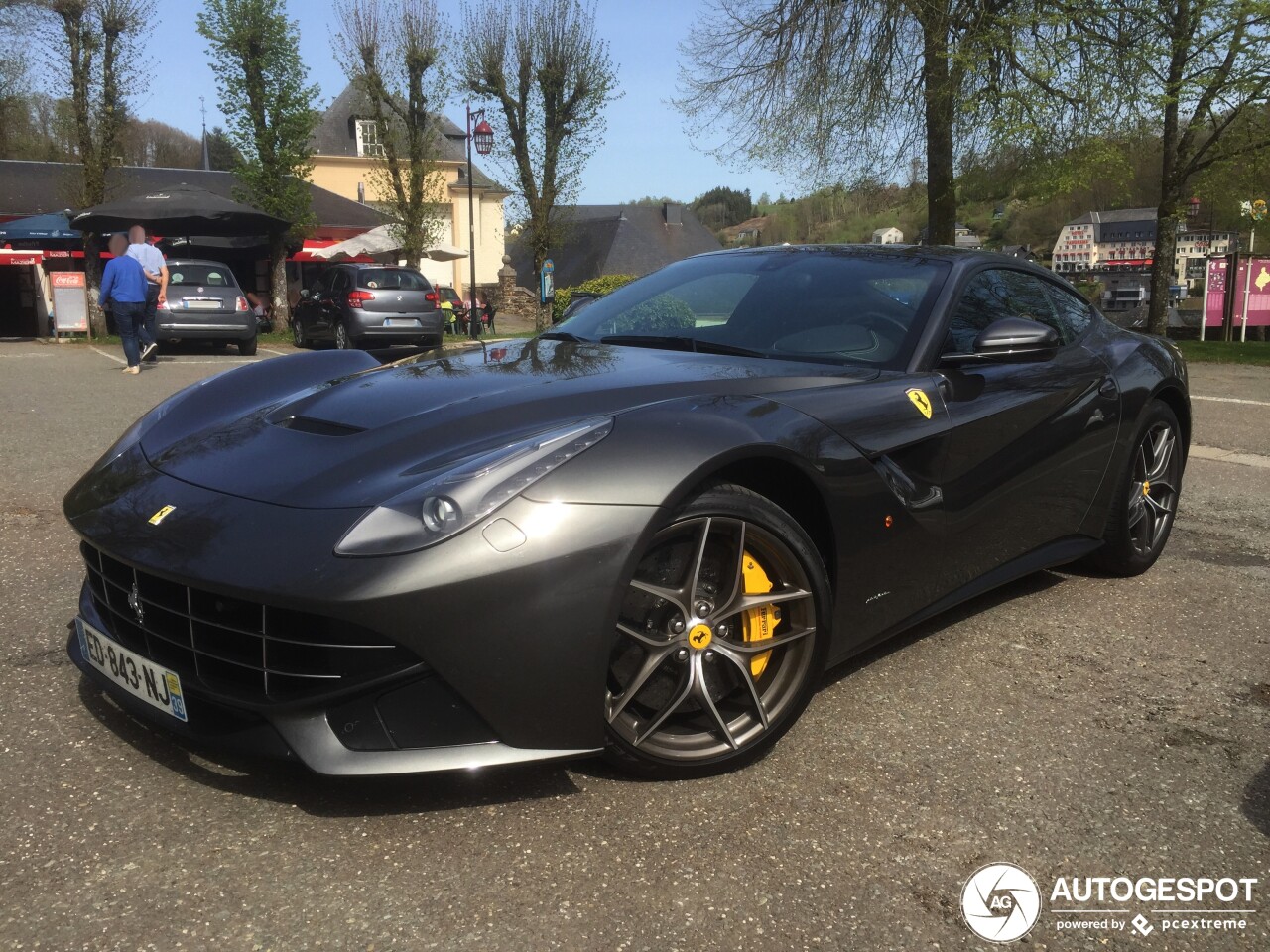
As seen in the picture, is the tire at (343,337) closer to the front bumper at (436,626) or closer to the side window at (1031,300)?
the side window at (1031,300)

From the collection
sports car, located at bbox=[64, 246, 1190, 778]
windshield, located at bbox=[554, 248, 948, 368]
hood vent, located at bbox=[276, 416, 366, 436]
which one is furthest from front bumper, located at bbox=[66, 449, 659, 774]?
windshield, located at bbox=[554, 248, 948, 368]

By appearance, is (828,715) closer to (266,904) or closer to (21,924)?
(266,904)

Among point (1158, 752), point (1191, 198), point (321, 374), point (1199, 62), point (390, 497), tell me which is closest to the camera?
point (390, 497)

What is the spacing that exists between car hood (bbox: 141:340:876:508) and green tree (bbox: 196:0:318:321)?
780 inches

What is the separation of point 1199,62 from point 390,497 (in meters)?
18.9

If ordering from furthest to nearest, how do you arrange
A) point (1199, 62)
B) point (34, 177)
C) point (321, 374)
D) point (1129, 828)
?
1. point (34, 177)
2. point (1199, 62)
3. point (321, 374)
4. point (1129, 828)

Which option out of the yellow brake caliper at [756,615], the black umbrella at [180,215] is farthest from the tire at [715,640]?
the black umbrella at [180,215]

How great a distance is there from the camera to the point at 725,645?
2.28 metres

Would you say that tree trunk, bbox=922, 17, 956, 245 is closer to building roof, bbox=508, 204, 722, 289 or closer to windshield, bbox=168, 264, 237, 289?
windshield, bbox=168, 264, 237, 289

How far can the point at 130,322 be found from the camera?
11172 mm

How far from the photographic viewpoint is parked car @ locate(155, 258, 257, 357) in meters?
14.6

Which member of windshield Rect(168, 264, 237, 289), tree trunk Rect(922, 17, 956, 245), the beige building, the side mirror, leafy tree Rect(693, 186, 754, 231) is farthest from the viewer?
leafy tree Rect(693, 186, 754, 231)

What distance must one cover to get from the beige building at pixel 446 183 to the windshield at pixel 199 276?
2639cm

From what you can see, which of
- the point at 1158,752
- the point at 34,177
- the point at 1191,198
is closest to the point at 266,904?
the point at 1158,752
